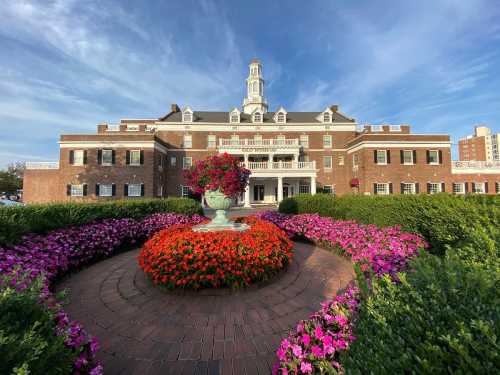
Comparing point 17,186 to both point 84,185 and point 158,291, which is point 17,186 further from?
point 158,291

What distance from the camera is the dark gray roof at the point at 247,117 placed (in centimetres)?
2980

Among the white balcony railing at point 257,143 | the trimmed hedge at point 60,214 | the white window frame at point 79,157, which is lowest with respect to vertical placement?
the trimmed hedge at point 60,214

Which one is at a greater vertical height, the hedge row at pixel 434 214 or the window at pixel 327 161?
the window at pixel 327 161

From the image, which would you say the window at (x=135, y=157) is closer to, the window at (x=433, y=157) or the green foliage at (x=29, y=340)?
the green foliage at (x=29, y=340)

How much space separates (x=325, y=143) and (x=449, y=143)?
1358cm

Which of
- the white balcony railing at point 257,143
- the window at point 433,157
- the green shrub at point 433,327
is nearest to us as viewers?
the green shrub at point 433,327

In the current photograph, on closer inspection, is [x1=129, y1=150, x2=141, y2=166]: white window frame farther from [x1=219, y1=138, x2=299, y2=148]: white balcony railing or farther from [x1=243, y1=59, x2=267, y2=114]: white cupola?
[x1=243, y1=59, x2=267, y2=114]: white cupola

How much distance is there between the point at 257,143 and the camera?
91.5ft

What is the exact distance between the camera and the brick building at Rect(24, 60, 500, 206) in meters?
23.7

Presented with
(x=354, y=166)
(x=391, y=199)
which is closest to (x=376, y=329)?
(x=391, y=199)

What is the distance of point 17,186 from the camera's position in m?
34.8

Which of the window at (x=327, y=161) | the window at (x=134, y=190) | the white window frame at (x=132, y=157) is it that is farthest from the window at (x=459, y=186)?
the white window frame at (x=132, y=157)

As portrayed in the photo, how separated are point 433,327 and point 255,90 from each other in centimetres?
3687

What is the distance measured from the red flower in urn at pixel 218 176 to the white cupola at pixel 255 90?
97.6 feet
